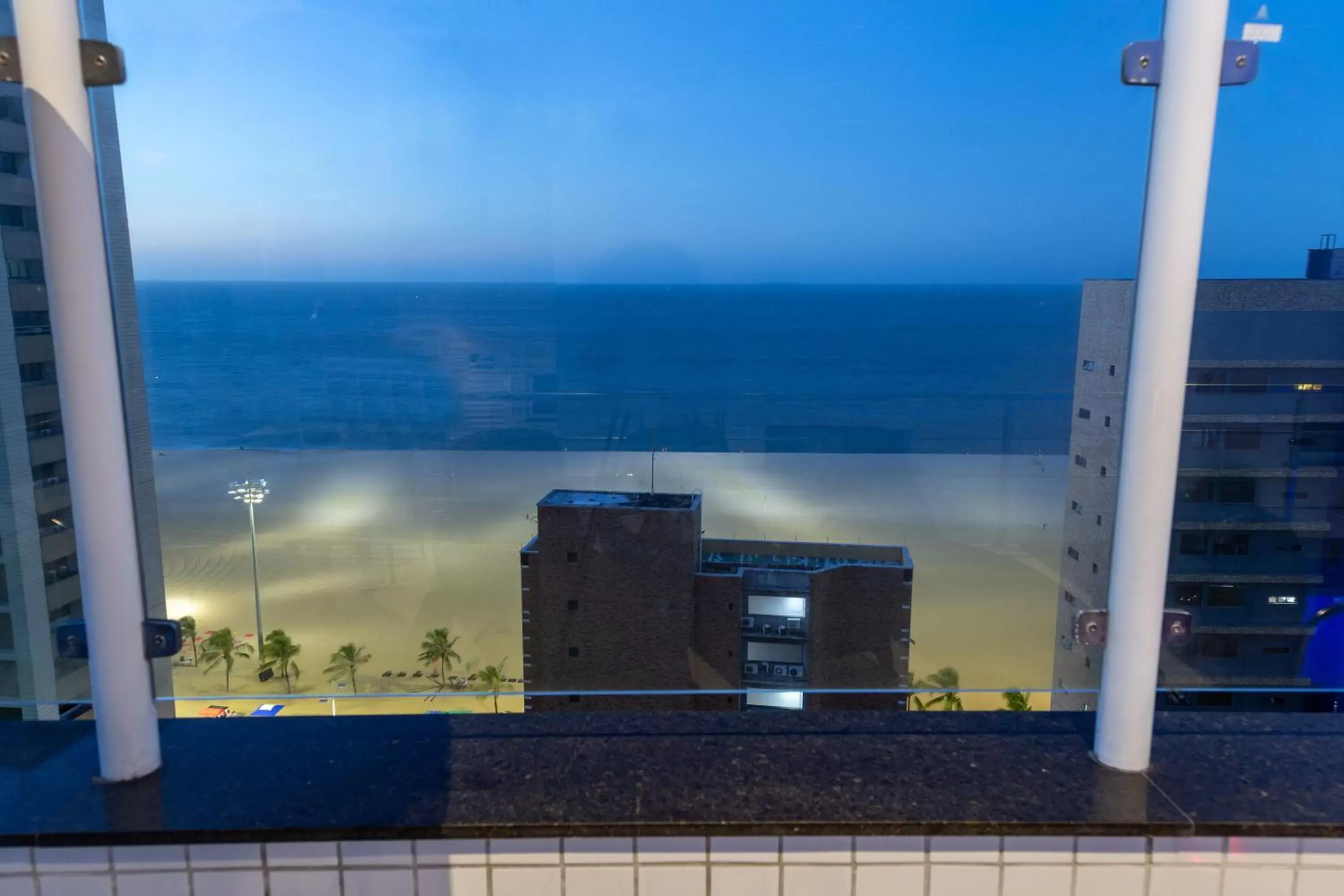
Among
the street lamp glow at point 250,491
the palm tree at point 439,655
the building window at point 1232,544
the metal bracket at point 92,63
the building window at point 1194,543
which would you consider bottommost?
the palm tree at point 439,655

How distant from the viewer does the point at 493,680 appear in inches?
61.7

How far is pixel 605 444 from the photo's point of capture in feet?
5.63

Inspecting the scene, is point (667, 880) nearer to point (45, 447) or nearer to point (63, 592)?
point (63, 592)

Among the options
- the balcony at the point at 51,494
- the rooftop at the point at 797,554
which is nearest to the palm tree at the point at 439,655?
the rooftop at the point at 797,554

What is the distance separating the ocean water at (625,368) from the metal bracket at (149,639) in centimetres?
49

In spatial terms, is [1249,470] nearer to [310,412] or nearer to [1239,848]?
[1239,848]

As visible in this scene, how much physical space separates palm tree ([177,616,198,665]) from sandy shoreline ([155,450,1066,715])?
0.08m

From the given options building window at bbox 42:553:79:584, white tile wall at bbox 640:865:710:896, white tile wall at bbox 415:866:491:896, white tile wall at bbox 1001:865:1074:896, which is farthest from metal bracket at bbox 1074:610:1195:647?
building window at bbox 42:553:79:584

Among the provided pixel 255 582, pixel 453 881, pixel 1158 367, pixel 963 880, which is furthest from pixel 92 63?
pixel 963 880

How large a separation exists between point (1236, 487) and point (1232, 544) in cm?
12

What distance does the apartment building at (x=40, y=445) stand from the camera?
1.27 metres

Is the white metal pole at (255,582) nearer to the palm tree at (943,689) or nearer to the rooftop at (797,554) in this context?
the rooftop at (797,554)

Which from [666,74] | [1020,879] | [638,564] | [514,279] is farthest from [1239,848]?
[666,74]

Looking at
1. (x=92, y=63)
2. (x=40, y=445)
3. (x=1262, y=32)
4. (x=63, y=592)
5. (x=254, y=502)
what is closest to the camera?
(x=92, y=63)
